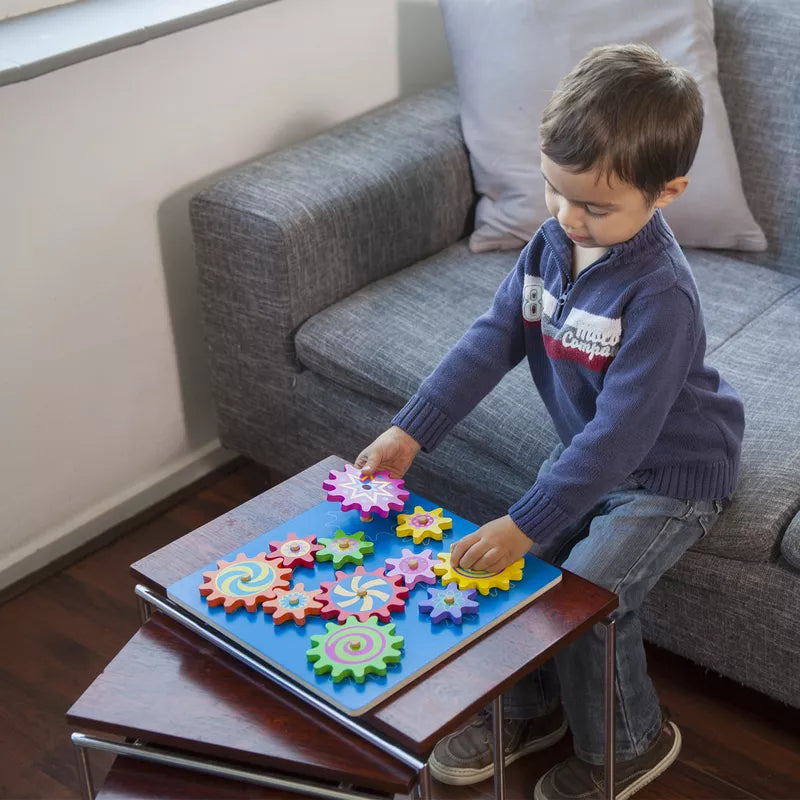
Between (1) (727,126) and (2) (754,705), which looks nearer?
(2) (754,705)

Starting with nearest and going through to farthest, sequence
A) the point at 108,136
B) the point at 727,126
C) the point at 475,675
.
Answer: the point at 475,675 → the point at 108,136 → the point at 727,126

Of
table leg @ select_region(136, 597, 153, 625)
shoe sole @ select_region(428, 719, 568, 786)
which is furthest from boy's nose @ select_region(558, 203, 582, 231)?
shoe sole @ select_region(428, 719, 568, 786)

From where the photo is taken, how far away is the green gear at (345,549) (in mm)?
1353

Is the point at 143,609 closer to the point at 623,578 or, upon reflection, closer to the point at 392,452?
the point at 392,452

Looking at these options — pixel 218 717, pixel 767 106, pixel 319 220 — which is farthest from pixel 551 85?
pixel 218 717

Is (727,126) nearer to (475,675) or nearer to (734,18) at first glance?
(734,18)

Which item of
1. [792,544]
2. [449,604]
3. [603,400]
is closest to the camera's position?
[449,604]

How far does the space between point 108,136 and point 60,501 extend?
632 millimetres

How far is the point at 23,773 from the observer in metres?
1.69

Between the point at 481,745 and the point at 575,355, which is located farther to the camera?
the point at 481,745

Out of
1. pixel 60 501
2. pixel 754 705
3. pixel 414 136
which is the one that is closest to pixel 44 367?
pixel 60 501

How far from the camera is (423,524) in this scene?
140 centimetres

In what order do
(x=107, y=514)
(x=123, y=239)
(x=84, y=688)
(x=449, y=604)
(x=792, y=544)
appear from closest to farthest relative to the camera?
(x=449, y=604) → (x=792, y=544) → (x=84, y=688) → (x=123, y=239) → (x=107, y=514)

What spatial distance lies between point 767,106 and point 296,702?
4.63 ft
